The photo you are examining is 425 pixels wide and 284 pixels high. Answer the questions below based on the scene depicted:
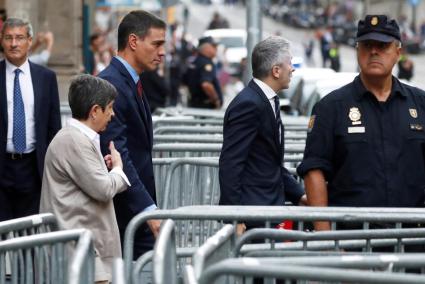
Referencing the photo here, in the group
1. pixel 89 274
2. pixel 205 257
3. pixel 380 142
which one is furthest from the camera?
pixel 380 142

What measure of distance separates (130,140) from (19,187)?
1.62m

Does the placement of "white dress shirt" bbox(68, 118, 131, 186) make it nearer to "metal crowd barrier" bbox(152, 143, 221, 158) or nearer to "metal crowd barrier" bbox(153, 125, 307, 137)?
"metal crowd barrier" bbox(152, 143, 221, 158)

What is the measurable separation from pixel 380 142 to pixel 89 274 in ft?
7.49

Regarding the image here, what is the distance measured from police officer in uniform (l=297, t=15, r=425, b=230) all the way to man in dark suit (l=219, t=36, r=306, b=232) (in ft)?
1.65

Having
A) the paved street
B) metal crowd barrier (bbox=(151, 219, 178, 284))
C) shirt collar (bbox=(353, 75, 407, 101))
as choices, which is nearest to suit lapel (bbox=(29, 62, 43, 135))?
shirt collar (bbox=(353, 75, 407, 101))

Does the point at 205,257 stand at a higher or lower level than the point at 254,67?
lower

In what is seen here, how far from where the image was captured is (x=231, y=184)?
8.15m

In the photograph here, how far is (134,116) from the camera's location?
27.2 feet

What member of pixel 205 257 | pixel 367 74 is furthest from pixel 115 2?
pixel 205 257

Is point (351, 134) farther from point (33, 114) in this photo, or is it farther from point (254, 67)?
point (33, 114)

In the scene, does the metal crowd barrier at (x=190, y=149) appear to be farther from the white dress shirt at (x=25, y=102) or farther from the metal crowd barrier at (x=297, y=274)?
the metal crowd barrier at (x=297, y=274)

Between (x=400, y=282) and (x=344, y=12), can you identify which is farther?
(x=344, y=12)

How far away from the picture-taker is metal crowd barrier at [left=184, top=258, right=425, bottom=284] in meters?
4.57

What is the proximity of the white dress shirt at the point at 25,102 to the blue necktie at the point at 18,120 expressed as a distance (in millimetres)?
20
